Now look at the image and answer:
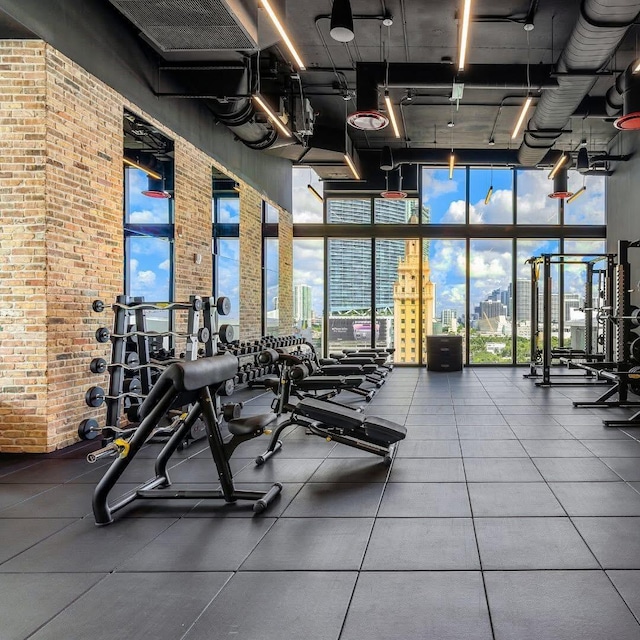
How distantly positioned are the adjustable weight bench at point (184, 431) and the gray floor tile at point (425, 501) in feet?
2.42

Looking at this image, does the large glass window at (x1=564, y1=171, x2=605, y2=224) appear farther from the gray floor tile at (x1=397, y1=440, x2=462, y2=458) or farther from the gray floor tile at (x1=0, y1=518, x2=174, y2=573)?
the gray floor tile at (x1=0, y1=518, x2=174, y2=573)

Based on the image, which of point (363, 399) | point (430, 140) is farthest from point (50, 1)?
point (430, 140)

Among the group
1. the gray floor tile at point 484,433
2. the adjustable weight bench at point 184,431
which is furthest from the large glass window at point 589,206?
the adjustable weight bench at point 184,431

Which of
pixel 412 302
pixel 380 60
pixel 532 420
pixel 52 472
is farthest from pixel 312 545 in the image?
pixel 412 302

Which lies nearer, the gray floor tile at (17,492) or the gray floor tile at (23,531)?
the gray floor tile at (23,531)

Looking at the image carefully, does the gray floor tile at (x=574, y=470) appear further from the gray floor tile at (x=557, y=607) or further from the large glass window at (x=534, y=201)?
the large glass window at (x=534, y=201)

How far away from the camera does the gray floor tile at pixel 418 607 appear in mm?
1830

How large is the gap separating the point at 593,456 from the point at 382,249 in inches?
318

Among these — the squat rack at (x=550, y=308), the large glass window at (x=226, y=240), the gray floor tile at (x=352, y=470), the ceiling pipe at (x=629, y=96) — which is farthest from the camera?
the squat rack at (x=550, y=308)

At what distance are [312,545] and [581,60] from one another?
6070mm

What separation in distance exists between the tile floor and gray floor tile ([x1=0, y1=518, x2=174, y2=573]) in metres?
0.01

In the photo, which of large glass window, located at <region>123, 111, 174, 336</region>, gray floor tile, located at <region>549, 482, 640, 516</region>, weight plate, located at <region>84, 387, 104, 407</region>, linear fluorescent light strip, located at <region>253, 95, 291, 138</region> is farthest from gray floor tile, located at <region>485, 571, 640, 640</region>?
linear fluorescent light strip, located at <region>253, 95, 291, 138</region>

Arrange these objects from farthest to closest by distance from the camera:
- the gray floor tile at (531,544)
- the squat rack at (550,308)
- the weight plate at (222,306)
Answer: the squat rack at (550,308)
the weight plate at (222,306)
the gray floor tile at (531,544)

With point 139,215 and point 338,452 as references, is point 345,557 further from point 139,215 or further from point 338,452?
point 139,215
